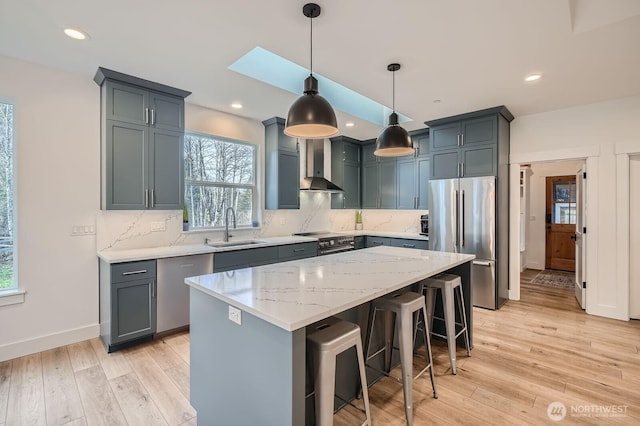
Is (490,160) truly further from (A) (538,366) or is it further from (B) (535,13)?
(A) (538,366)

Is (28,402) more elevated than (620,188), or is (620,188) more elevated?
(620,188)

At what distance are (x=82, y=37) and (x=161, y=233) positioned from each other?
2.01 m

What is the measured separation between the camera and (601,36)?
2.30 metres

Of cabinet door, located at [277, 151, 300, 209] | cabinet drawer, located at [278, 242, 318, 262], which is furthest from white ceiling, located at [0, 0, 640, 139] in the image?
cabinet drawer, located at [278, 242, 318, 262]

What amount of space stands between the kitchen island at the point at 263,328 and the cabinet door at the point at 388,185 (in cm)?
339

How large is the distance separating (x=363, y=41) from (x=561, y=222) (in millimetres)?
6431

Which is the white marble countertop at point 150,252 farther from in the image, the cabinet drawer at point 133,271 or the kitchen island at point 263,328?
the kitchen island at point 263,328

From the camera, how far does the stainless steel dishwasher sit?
3041 mm

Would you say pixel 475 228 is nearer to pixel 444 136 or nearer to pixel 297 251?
pixel 444 136

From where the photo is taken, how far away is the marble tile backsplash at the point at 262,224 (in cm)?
326

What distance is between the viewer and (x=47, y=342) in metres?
2.86

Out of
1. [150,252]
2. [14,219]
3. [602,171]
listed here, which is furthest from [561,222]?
[14,219]

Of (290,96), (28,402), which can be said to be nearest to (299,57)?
(290,96)

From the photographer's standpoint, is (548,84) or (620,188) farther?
(620,188)
